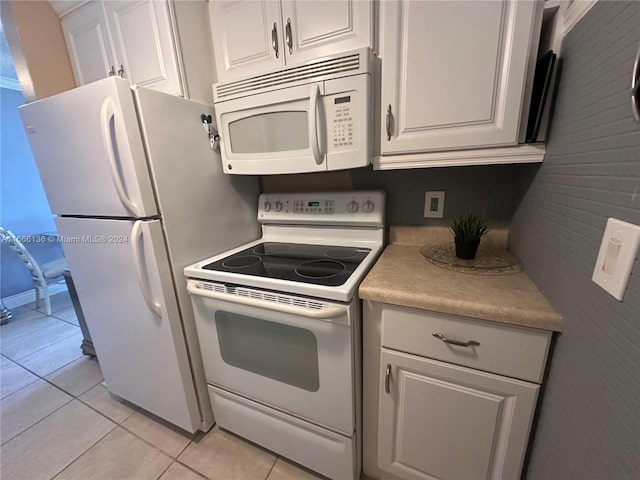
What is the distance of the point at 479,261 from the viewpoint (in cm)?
104

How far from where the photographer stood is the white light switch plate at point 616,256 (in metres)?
0.44

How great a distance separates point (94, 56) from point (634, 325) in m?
2.24

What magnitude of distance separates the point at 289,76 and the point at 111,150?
2.34 feet

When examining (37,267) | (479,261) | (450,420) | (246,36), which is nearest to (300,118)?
(246,36)

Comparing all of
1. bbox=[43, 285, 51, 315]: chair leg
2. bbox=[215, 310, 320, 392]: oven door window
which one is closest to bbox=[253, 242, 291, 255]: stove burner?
bbox=[215, 310, 320, 392]: oven door window

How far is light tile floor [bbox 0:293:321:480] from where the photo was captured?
121 cm

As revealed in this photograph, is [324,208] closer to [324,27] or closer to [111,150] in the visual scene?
[324,27]

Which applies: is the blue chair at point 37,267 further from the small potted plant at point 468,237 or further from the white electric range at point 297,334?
the small potted plant at point 468,237

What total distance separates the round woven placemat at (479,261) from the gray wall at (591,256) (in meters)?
0.16

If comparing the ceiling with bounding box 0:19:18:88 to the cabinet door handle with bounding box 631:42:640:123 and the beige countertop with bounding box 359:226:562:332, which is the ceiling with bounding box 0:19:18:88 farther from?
the cabinet door handle with bounding box 631:42:640:123

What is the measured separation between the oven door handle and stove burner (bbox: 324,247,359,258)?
1.30ft

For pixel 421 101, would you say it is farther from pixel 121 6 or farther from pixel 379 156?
pixel 121 6

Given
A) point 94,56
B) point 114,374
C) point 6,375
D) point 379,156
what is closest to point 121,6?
point 94,56

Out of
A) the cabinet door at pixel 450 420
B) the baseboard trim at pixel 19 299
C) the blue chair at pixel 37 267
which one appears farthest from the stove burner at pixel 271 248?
the baseboard trim at pixel 19 299
